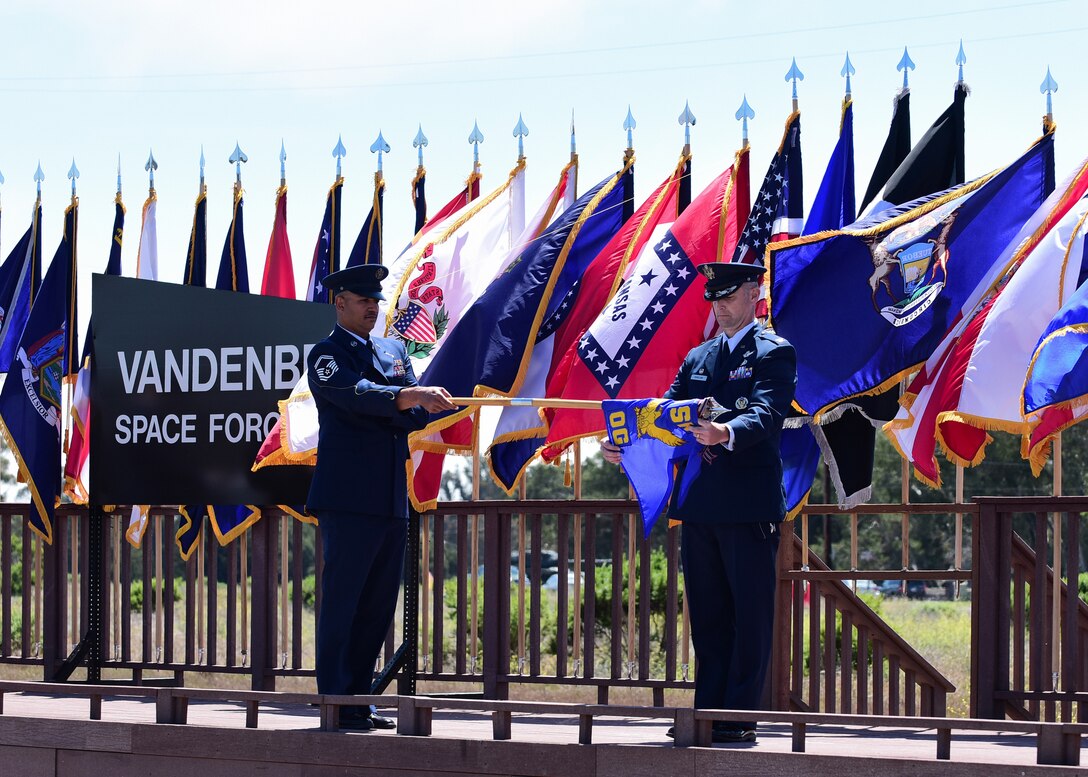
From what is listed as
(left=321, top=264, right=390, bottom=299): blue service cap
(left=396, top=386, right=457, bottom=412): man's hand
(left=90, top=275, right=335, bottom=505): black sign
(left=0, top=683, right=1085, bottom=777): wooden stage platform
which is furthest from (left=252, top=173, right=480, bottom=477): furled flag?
(left=396, top=386, right=457, bottom=412): man's hand

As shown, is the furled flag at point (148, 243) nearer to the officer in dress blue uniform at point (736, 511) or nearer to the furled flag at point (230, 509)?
the furled flag at point (230, 509)

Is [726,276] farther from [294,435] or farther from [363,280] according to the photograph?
[294,435]

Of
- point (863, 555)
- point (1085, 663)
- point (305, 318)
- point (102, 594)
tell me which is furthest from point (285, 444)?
point (863, 555)

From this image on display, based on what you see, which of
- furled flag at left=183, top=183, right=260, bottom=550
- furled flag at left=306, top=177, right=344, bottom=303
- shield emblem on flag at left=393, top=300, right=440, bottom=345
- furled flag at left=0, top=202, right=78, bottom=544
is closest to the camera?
shield emblem on flag at left=393, top=300, right=440, bottom=345

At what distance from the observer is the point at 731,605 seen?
531 centimetres

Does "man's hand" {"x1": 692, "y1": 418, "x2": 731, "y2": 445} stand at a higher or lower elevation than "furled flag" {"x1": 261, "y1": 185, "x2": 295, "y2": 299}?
lower

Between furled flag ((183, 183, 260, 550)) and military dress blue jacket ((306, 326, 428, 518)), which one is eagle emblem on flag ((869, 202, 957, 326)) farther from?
furled flag ((183, 183, 260, 550))

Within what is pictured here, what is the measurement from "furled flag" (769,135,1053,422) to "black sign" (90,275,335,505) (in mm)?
2313

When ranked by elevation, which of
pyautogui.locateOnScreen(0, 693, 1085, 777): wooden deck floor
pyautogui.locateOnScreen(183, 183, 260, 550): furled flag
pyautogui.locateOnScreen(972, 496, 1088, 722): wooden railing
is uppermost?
pyautogui.locateOnScreen(183, 183, 260, 550): furled flag

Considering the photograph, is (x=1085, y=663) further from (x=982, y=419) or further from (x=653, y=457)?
(x=653, y=457)

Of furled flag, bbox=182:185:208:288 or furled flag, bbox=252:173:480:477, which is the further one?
furled flag, bbox=182:185:208:288

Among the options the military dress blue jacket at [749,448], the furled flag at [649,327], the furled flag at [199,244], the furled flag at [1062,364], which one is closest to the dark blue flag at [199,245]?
the furled flag at [199,244]

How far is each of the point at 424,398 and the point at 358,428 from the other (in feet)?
1.22

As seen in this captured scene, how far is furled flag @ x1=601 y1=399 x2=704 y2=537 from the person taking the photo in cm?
525
